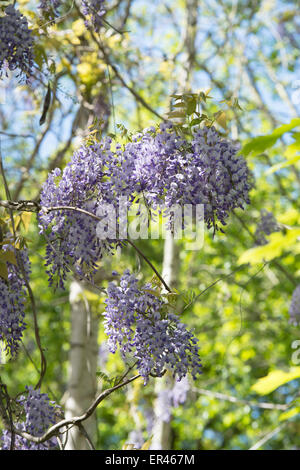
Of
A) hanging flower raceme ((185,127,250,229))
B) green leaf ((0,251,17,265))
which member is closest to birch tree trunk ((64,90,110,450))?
green leaf ((0,251,17,265))

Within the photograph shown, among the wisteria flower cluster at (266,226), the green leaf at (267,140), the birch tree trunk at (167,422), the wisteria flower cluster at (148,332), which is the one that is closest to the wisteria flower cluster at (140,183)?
the wisteria flower cluster at (148,332)

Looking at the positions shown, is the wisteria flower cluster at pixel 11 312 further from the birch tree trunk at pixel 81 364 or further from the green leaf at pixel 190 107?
the birch tree trunk at pixel 81 364

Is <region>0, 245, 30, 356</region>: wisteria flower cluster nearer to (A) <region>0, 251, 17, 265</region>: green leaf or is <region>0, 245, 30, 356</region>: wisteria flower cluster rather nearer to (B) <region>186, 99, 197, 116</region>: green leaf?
(A) <region>0, 251, 17, 265</region>: green leaf

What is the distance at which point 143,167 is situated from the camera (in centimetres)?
123

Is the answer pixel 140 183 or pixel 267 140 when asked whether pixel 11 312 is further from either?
pixel 267 140

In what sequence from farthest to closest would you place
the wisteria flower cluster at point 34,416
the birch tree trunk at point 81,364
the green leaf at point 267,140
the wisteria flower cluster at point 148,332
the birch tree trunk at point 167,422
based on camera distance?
1. the birch tree trunk at point 167,422
2. the birch tree trunk at point 81,364
3. the wisteria flower cluster at point 34,416
4. the wisteria flower cluster at point 148,332
5. the green leaf at point 267,140

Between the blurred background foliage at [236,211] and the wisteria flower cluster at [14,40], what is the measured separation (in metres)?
1.00

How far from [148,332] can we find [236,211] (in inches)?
105

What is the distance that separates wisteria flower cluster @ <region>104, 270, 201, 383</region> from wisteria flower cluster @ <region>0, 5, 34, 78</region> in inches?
25.7

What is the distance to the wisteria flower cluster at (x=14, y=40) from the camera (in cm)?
132

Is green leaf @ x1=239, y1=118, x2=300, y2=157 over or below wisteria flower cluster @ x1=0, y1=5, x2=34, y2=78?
below

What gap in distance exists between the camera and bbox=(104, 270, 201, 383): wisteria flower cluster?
1.13 metres
